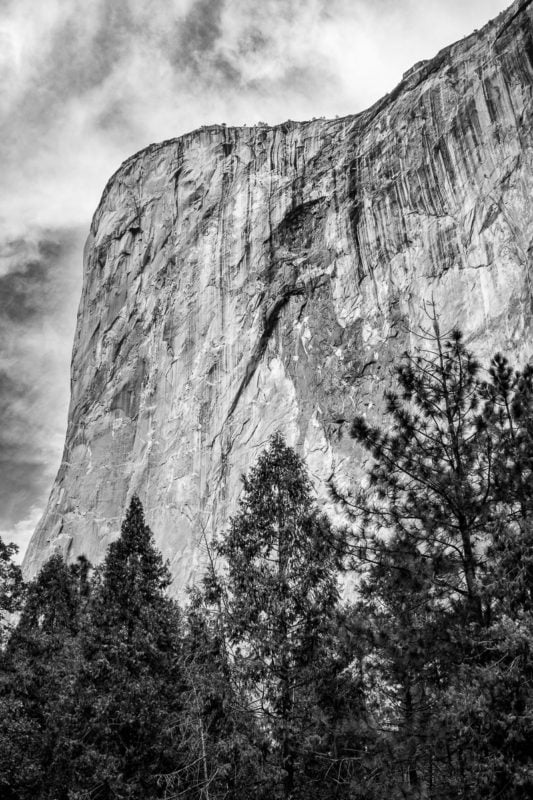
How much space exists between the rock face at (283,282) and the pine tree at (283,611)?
21.3 meters

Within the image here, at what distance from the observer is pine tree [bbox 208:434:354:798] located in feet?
33.6

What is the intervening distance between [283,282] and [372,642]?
143ft

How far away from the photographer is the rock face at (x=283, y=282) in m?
39.5

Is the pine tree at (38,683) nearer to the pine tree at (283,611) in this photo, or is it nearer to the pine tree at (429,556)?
the pine tree at (283,611)

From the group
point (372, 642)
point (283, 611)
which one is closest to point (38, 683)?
point (283, 611)

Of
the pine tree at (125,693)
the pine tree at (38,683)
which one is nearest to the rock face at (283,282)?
the pine tree at (38,683)

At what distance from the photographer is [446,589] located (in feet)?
27.7

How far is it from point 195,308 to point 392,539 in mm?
47509

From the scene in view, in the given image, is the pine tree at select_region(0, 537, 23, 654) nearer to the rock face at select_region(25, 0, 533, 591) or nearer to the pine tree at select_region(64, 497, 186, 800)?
the pine tree at select_region(64, 497, 186, 800)

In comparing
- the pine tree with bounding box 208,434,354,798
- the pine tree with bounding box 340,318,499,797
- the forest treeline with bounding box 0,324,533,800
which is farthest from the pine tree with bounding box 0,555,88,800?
the pine tree with bounding box 340,318,499,797

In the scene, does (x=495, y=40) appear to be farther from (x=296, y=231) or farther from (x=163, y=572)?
(x=163, y=572)

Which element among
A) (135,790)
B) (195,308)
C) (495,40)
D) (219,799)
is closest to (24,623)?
(135,790)

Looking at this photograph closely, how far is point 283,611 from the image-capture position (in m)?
10.9

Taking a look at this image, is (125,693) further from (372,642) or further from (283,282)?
(283,282)
